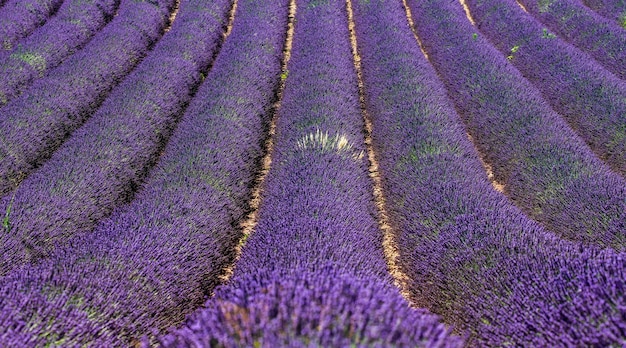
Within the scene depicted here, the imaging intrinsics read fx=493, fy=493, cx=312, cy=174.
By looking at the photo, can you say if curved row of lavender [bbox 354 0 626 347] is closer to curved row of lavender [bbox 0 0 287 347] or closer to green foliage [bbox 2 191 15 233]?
curved row of lavender [bbox 0 0 287 347]

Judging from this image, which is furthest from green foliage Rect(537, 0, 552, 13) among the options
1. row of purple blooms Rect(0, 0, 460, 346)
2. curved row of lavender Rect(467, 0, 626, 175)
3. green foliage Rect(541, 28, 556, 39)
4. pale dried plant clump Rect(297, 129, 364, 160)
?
pale dried plant clump Rect(297, 129, 364, 160)

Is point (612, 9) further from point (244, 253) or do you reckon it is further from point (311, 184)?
point (244, 253)

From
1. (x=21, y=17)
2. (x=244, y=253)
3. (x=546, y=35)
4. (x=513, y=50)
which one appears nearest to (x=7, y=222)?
(x=244, y=253)

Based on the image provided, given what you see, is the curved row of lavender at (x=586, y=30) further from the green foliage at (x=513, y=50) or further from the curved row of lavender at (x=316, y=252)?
the curved row of lavender at (x=316, y=252)

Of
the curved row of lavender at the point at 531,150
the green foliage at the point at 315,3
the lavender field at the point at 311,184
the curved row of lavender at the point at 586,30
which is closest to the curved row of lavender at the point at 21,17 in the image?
the lavender field at the point at 311,184

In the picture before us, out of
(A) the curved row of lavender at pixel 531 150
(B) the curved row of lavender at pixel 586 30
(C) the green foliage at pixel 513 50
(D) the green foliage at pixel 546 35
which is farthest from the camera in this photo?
(C) the green foliage at pixel 513 50

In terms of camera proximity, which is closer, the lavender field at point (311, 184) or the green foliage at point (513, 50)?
the lavender field at point (311, 184)

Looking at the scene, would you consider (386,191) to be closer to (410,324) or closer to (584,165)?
(584,165)
